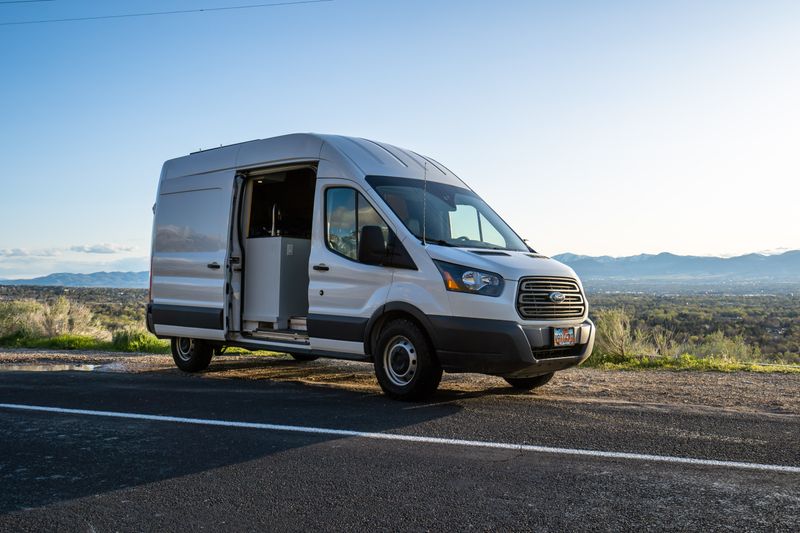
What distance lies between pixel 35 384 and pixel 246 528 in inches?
260

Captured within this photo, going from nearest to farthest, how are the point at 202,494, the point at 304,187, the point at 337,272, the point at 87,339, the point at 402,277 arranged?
the point at 202,494, the point at 402,277, the point at 337,272, the point at 304,187, the point at 87,339

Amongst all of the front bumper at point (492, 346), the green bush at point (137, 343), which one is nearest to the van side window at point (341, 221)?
the front bumper at point (492, 346)

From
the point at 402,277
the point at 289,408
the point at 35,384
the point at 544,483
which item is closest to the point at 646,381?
the point at 402,277

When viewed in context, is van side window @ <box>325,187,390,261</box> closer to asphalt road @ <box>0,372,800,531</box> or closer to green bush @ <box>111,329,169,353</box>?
asphalt road @ <box>0,372,800,531</box>

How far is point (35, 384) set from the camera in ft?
30.6

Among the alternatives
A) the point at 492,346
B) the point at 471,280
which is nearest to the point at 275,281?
the point at 471,280

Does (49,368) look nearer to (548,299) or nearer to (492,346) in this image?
(492,346)

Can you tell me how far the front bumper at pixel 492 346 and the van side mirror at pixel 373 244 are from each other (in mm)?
958

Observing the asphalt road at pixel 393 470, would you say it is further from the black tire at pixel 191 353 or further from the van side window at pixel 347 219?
the black tire at pixel 191 353

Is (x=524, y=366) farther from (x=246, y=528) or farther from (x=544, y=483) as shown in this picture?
(x=246, y=528)

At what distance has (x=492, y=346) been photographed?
733 centimetres

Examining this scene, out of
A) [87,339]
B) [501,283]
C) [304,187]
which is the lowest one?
[87,339]

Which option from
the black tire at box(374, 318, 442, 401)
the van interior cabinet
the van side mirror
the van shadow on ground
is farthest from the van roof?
the van shadow on ground

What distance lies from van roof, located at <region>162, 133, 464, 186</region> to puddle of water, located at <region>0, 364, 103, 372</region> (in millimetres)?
3868
